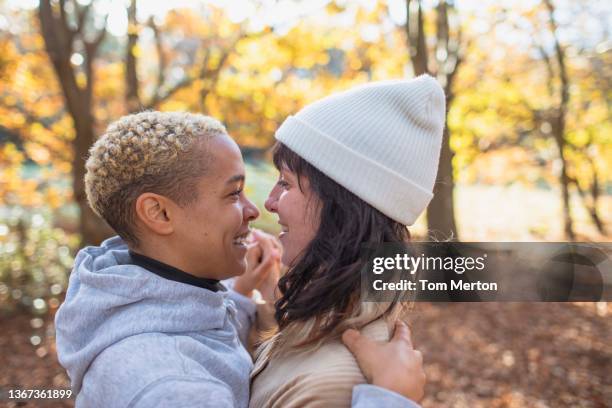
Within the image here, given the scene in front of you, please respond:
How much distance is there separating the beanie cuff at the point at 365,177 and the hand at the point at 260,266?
0.84 m

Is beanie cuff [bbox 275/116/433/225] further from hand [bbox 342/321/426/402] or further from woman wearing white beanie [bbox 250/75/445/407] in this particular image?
hand [bbox 342/321/426/402]

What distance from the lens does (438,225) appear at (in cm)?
782

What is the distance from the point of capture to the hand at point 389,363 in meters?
1.36

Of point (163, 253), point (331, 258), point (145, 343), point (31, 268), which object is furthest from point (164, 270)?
point (31, 268)

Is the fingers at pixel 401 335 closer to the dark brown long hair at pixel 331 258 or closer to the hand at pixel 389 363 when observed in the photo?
the hand at pixel 389 363

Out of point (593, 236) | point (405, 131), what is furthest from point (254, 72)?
point (593, 236)

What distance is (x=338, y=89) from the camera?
9352 millimetres

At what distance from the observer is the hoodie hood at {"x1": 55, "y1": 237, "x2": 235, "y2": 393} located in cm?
145

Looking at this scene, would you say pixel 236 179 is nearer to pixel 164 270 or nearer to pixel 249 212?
pixel 249 212

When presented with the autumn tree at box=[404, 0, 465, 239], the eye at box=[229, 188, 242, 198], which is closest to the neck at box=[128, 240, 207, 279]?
the eye at box=[229, 188, 242, 198]

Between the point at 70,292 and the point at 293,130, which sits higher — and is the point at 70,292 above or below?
below

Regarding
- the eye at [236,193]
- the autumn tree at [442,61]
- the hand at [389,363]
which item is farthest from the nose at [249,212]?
the autumn tree at [442,61]

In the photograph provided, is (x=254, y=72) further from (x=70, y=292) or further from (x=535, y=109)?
(x=70, y=292)

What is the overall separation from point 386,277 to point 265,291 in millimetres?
965
